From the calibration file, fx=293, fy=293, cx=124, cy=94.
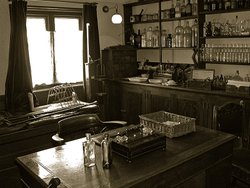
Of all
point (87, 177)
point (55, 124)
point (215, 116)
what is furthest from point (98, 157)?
point (55, 124)

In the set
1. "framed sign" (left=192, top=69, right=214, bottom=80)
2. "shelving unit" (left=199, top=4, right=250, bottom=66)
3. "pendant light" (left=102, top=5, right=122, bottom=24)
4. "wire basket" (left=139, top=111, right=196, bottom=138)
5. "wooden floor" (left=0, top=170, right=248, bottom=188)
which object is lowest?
"wooden floor" (left=0, top=170, right=248, bottom=188)

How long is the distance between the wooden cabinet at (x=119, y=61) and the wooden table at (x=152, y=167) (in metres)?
2.94

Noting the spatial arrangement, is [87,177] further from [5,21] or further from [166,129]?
[5,21]

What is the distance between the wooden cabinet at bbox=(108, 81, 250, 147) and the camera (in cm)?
375

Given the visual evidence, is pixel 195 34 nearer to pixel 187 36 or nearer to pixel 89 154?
pixel 187 36

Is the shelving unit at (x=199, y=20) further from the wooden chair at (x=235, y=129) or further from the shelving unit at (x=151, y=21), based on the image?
the wooden chair at (x=235, y=129)

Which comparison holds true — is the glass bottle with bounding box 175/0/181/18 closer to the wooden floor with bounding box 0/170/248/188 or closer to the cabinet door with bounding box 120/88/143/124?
the cabinet door with bounding box 120/88/143/124

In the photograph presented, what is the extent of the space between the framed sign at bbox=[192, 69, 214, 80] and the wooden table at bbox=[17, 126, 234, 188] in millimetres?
1835

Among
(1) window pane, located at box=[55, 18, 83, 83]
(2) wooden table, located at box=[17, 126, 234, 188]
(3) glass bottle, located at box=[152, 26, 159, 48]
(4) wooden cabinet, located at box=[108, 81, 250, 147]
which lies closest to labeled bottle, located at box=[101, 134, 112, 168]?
(2) wooden table, located at box=[17, 126, 234, 188]

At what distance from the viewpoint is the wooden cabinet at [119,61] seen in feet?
17.2

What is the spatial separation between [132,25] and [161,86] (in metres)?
1.86

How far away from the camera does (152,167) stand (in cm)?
191

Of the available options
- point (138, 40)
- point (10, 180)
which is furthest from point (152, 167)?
point (138, 40)

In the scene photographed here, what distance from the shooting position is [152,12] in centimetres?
543
